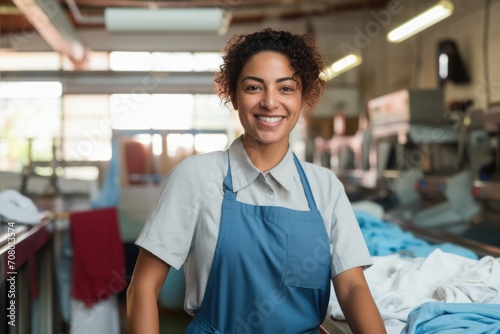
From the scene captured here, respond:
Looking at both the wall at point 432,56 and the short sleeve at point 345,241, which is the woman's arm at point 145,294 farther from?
the wall at point 432,56

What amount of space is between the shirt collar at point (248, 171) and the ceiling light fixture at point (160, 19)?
12.1 ft

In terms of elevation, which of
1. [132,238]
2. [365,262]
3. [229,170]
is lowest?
[132,238]

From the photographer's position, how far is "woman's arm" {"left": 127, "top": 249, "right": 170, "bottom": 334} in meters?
1.45

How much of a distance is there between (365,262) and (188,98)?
1072 cm

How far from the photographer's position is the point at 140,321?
1449mm

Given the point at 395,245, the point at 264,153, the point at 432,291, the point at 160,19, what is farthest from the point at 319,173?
the point at 160,19

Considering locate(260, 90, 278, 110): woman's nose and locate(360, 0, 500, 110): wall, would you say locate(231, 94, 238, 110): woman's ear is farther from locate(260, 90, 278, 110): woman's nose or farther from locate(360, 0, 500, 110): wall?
locate(360, 0, 500, 110): wall

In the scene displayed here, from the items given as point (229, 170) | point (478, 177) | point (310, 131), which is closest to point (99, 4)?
point (310, 131)

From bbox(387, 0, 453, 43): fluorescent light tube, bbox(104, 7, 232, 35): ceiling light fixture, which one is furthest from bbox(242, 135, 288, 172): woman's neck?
bbox(104, 7, 232, 35): ceiling light fixture

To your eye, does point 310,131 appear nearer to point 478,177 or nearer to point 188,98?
point 188,98

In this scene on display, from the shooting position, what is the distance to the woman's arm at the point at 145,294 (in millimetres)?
1450

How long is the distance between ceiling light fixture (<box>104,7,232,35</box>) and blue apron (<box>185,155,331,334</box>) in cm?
380

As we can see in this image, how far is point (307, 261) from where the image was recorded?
1.57 meters

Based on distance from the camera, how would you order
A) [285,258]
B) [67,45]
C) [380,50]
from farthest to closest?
[380,50] → [67,45] → [285,258]
